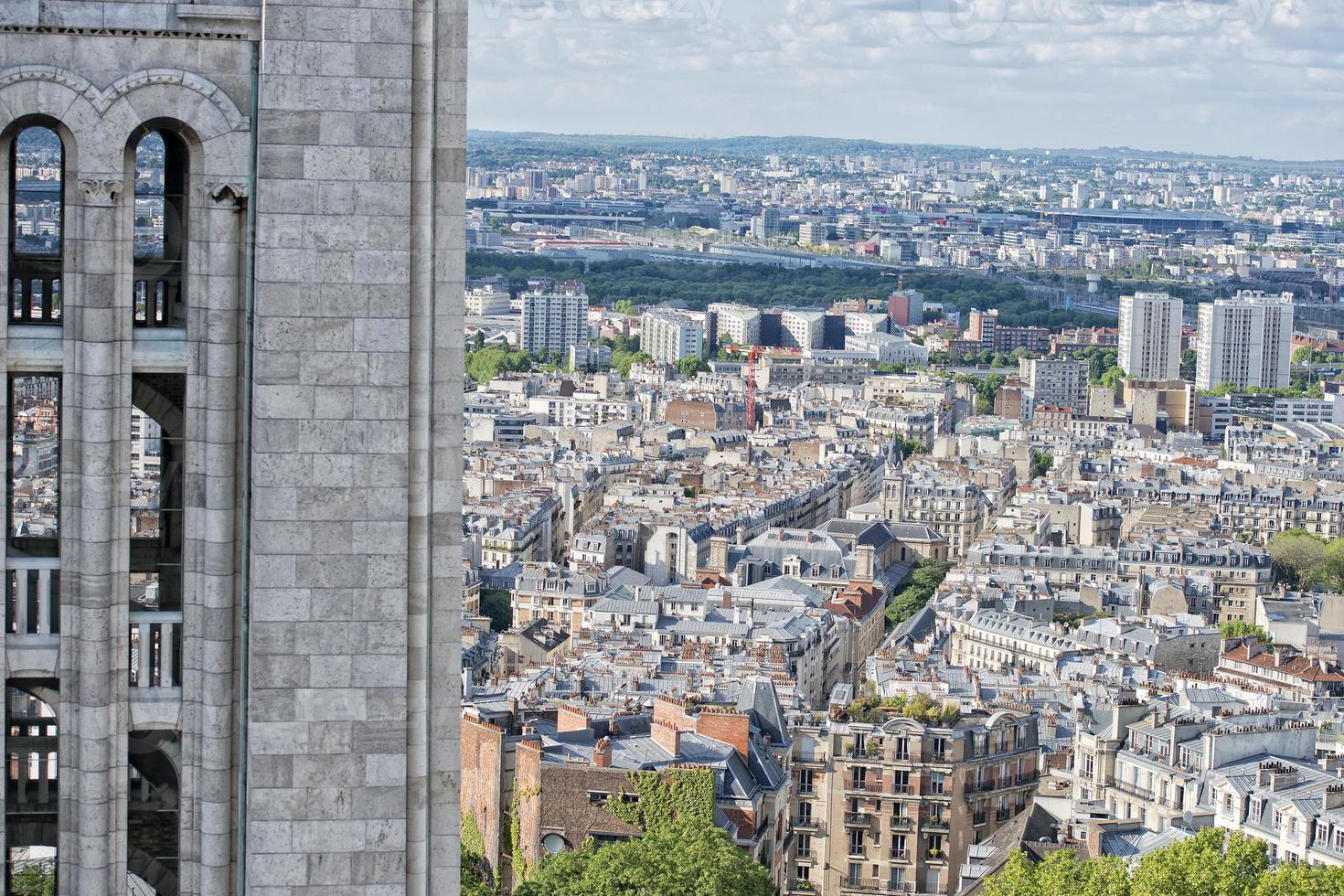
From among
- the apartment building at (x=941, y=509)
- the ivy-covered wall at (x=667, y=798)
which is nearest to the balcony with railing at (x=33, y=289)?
the ivy-covered wall at (x=667, y=798)

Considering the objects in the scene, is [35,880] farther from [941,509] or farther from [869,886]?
[941,509]

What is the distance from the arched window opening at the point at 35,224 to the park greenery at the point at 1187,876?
2355 centimetres

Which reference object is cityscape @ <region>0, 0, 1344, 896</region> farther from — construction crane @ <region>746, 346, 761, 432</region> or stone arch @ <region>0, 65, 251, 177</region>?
construction crane @ <region>746, 346, 761, 432</region>

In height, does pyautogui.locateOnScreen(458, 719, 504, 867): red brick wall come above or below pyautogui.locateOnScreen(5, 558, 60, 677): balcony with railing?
below

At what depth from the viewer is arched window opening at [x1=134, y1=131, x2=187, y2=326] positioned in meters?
13.0

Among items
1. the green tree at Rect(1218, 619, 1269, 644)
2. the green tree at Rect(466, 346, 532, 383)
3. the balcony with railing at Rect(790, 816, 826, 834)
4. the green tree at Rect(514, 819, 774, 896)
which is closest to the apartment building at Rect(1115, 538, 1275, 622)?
the green tree at Rect(1218, 619, 1269, 644)

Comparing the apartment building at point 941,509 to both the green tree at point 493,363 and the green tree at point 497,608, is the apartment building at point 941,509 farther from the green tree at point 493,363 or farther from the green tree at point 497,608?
the green tree at point 493,363

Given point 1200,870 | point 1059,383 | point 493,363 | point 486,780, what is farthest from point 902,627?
point 493,363

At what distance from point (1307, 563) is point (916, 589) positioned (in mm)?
17144

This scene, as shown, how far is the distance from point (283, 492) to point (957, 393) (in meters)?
161

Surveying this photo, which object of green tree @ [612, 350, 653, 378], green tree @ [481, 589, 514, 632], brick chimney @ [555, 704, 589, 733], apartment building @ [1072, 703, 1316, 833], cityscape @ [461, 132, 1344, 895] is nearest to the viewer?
cityscape @ [461, 132, 1344, 895]

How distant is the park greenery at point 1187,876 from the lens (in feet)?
112

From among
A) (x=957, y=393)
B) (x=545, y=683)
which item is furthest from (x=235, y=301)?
(x=957, y=393)

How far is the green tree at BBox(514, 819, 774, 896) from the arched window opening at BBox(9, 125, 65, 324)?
25.4 metres
